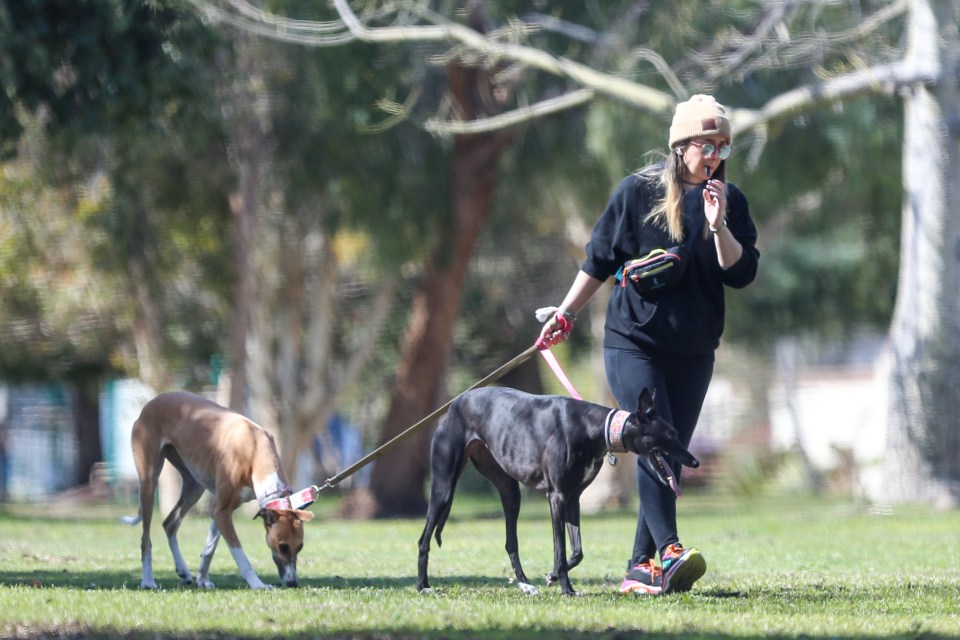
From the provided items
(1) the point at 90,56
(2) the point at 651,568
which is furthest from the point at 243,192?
(2) the point at 651,568

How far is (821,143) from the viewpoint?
19328 mm

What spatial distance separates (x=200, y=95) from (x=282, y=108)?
186 inches

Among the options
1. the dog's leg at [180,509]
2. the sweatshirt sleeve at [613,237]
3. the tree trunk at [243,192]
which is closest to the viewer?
the sweatshirt sleeve at [613,237]

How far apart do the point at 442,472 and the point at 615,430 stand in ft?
3.46

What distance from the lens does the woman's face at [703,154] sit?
24.8ft

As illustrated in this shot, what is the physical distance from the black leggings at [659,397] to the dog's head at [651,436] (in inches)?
11.2

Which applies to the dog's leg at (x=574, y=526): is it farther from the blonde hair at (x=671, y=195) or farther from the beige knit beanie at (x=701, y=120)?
the beige knit beanie at (x=701, y=120)

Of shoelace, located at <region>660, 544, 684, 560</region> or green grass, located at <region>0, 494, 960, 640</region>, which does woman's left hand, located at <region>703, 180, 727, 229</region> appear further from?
green grass, located at <region>0, 494, 960, 640</region>

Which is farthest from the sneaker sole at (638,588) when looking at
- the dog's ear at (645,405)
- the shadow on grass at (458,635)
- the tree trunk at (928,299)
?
the tree trunk at (928,299)

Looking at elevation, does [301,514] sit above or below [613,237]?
below

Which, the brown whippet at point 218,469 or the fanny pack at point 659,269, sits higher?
the fanny pack at point 659,269

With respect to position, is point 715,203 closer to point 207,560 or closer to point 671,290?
point 671,290

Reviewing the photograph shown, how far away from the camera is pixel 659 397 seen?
7652 millimetres

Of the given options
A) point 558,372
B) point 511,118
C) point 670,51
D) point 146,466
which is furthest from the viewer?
point 670,51
